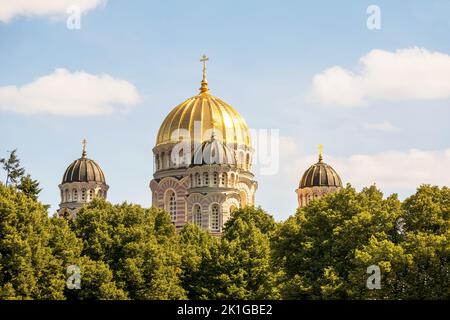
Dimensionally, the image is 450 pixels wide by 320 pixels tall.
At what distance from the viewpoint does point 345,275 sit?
145 ft

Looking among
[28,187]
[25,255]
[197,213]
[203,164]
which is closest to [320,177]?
[203,164]

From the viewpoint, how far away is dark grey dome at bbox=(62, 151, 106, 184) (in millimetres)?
106875

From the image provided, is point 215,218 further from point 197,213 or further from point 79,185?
point 79,185

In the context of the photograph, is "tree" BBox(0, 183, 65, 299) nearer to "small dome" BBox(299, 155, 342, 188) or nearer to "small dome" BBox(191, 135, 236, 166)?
"small dome" BBox(191, 135, 236, 166)

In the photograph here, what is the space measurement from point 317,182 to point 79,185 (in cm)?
2850

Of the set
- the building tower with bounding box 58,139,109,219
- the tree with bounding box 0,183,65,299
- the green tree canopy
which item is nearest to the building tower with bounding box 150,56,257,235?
the building tower with bounding box 58,139,109,219

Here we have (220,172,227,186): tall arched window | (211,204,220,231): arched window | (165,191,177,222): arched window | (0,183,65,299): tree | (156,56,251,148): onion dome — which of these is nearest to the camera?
(0,183,65,299): tree

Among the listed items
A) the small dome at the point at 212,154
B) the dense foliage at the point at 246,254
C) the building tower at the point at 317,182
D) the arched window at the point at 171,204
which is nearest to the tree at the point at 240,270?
the dense foliage at the point at 246,254

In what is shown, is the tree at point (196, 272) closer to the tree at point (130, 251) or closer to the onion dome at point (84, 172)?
the tree at point (130, 251)

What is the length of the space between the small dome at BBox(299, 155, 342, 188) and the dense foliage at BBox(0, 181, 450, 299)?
1849 inches

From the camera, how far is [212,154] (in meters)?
92.7

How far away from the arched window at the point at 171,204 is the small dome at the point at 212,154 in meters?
7.32

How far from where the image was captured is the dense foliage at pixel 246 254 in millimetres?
40688

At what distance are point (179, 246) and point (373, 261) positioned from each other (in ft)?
85.4
